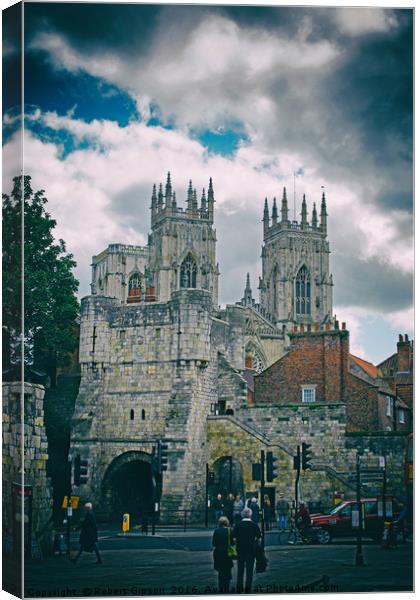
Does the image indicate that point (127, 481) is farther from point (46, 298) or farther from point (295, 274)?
point (295, 274)

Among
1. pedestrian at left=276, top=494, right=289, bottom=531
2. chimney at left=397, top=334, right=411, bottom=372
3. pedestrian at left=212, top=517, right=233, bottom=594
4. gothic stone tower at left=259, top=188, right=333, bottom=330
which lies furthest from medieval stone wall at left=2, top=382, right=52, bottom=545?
gothic stone tower at left=259, top=188, right=333, bottom=330

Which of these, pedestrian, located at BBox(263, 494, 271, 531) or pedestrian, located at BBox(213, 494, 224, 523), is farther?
pedestrian, located at BBox(213, 494, 224, 523)

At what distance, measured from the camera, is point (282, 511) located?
32.0m

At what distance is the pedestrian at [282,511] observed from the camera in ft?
100

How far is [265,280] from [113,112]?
8800 centimetres

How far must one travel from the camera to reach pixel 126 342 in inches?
1535

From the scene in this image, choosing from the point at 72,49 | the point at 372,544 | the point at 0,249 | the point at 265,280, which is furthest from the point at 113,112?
the point at 265,280

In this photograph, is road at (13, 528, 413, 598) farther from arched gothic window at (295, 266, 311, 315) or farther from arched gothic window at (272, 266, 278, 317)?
arched gothic window at (272, 266, 278, 317)

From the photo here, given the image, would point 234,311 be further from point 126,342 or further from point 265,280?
point 265,280

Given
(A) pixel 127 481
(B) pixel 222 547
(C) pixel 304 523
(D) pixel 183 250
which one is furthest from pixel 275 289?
(B) pixel 222 547

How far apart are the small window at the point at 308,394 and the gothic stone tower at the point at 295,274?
60214mm

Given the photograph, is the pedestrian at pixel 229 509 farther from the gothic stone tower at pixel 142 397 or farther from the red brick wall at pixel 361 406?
the red brick wall at pixel 361 406

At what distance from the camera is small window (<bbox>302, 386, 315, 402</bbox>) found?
1623 inches

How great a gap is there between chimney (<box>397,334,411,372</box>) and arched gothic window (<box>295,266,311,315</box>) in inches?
2770
